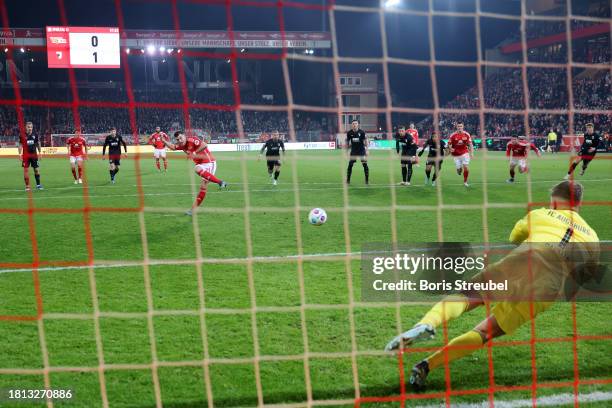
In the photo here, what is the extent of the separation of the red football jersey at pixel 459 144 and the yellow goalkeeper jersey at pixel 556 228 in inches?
471

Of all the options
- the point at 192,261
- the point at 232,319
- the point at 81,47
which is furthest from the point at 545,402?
the point at 81,47

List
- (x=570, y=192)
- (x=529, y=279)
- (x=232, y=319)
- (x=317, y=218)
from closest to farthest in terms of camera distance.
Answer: (x=529, y=279)
(x=570, y=192)
(x=232, y=319)
(x=317, y=218)

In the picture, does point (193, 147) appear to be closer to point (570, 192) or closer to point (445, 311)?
point (445, 311)

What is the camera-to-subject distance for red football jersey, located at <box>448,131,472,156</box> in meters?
15.5

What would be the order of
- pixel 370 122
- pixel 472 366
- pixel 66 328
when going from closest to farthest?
1. pixel 472 366
2. pixel 66 328
3. pixel 370 122

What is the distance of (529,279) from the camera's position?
3.66 metres

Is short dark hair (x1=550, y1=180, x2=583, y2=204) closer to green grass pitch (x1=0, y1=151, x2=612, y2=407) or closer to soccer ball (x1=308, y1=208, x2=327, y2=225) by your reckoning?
green grass pitch (x1=0, y1=151, x2=612, y2=407)

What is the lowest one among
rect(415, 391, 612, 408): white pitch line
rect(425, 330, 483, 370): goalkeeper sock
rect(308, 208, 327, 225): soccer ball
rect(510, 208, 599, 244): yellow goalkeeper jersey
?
rect(415, 391, 612, 408): white pitch line

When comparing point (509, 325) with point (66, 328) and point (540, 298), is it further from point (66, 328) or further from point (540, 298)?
point (66, 328)

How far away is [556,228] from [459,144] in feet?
40.3

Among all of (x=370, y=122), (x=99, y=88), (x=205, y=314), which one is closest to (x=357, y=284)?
(x=205, y=314)

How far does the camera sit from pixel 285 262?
6797 millimetres

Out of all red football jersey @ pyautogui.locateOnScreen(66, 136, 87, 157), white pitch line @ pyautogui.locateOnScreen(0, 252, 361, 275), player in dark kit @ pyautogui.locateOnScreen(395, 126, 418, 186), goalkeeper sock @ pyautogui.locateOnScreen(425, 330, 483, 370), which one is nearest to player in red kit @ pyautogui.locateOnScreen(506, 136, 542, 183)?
player in dark kit @ pyautogui.locateOnScreen(395, 126, 418, 186)

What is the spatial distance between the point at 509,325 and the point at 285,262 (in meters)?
3.54
